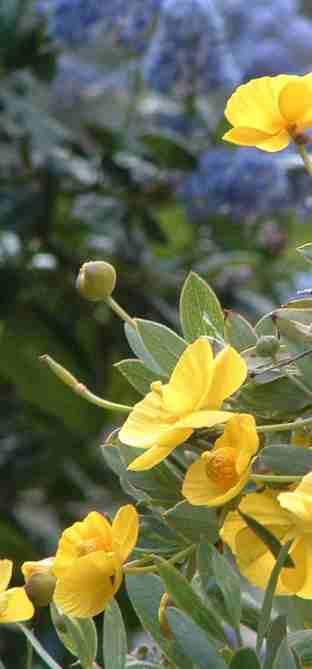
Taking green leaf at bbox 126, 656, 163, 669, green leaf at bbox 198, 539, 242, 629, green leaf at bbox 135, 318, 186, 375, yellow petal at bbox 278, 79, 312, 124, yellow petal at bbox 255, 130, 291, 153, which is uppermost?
yellow petal at bbox 278, 79, 312, 124

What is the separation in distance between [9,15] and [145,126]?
0.20 metres

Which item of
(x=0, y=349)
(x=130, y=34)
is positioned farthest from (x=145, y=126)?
(x=0, y=349)

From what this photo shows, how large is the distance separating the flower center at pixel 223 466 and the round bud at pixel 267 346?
3cm

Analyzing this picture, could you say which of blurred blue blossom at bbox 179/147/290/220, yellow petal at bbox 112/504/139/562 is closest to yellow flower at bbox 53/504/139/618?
yellow petal at bbox 112/504/139/562

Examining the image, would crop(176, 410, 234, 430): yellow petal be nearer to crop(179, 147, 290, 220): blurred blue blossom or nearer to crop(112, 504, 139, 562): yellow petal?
crop(112, 504, 139, 562): yellow petal

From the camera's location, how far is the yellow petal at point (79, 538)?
303 millimetres

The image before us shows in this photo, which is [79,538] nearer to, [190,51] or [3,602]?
[3,602]

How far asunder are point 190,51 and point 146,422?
0.81 metres

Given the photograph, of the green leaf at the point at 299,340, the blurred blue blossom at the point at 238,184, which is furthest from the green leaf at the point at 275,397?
the blurred blue blossom at the point at 238,184

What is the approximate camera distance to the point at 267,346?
309mm

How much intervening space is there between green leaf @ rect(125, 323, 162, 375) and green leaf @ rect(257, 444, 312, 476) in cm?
5

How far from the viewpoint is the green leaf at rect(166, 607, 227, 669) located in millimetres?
291

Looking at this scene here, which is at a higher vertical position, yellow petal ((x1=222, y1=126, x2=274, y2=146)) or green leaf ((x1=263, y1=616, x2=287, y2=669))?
yellow petal ((x1=222, y1=126, x2=274, y2=146))

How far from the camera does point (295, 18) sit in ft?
4.28
